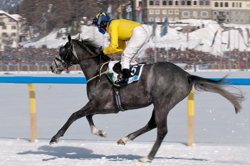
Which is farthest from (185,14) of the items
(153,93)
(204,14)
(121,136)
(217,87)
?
(153,93)

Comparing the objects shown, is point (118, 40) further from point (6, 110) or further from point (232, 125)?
point (6, 110)

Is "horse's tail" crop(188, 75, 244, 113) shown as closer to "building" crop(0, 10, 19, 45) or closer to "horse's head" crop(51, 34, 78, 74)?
"horse's head" crop(51, 34, 78, 74)

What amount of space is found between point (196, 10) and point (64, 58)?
98968 mm

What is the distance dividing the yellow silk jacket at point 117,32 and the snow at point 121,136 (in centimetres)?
143

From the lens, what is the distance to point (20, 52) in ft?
169

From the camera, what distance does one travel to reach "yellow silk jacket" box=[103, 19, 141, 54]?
486 centimetres

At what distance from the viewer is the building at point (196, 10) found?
94.0 m

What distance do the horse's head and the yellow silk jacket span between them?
512mm

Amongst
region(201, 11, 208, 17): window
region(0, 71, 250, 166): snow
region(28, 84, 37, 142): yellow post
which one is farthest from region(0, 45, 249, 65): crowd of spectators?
region(201, 11, 208, 17): window

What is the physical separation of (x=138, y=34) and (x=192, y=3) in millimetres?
99532

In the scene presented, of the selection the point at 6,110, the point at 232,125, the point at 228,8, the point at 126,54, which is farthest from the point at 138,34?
the point at 228,8

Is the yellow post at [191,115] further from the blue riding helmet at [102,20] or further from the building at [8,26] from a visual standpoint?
the building at [8,26]

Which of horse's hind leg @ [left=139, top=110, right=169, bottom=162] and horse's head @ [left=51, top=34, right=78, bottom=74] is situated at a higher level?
horse's head @ [left=51, top=34, right=78, bottom=74]

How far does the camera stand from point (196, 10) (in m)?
100
